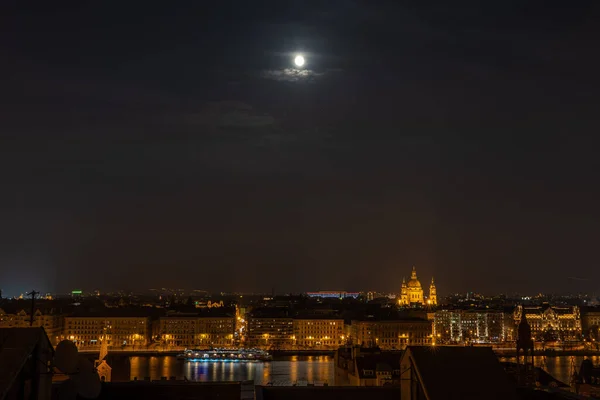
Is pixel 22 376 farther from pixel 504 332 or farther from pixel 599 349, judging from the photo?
pixel 504 332

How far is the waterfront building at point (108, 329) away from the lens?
6256cm

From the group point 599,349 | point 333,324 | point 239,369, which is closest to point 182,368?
point 239,369

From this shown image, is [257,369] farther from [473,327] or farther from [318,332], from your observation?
[473,327]

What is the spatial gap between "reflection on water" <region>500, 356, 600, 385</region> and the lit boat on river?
1582 centimetres

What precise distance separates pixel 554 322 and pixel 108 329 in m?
45.2

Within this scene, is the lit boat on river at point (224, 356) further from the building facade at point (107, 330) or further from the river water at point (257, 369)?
the building facade at point (107, 330)

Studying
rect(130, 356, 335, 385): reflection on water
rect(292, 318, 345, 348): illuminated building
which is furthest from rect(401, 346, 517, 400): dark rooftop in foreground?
rect(292, 318, 345, 348): illuminated building

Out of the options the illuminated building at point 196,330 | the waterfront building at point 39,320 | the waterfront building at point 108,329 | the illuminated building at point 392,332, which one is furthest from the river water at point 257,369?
the waterfront building at point 39,320

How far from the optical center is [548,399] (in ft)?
21.2

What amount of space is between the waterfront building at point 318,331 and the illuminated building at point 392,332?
5.47 feet

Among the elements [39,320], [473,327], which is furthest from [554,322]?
[39,320]

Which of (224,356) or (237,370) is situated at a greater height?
(224,356)

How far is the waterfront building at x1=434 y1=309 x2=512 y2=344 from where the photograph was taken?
245 feet

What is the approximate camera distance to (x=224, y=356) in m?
51.6
